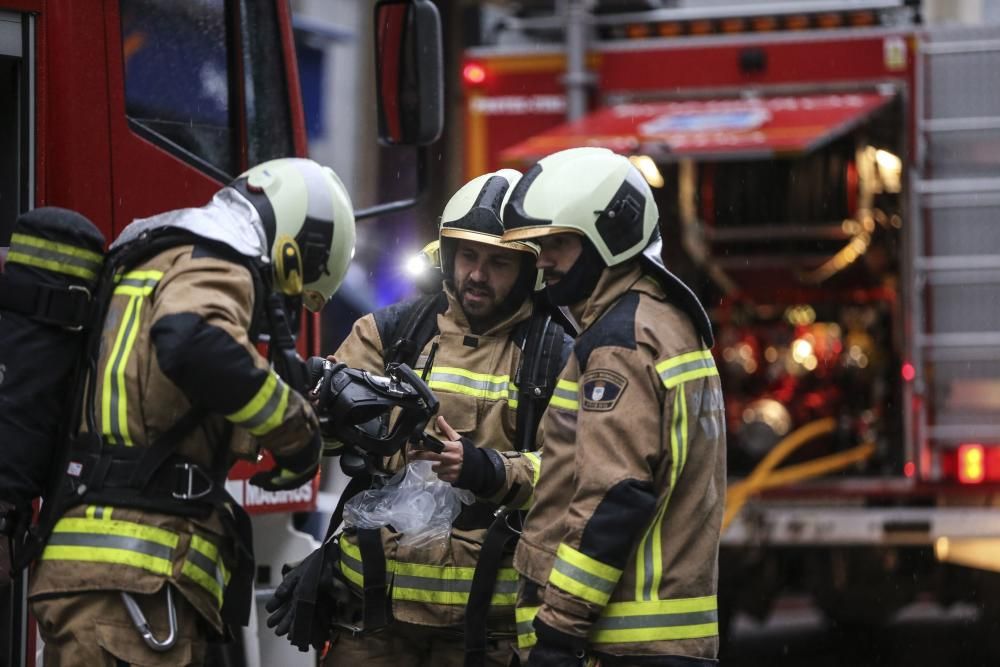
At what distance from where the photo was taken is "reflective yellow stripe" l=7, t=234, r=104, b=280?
375 centimetres

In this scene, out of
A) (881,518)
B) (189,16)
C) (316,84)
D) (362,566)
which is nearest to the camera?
(362,566)

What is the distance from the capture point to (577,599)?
138 inches

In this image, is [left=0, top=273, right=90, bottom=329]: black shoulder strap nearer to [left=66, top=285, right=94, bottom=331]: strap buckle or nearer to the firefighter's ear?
[left=66, top=285, right=94, bottom=331]: strap buckle

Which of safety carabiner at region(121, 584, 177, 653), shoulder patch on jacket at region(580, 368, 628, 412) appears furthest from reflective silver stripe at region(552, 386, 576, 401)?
safety carabiner at region(121, 584, 177, 653)

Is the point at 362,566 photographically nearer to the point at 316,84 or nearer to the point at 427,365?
the point at 427,365

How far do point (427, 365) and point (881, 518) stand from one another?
179 inches

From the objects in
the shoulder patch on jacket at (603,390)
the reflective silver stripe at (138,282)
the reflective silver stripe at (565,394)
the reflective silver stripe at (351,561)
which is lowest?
the reflective silver stripe at (351,561)

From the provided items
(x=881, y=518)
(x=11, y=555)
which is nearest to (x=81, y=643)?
(x=11, y=555)

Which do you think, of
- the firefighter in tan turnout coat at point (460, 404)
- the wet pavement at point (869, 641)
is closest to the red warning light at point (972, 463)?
the wet pavement at point (869, 641)

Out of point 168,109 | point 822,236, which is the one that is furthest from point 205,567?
point 822,236

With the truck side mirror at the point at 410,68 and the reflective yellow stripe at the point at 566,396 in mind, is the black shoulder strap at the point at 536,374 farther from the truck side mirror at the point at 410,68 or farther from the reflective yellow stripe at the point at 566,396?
the truck side mirror at the point at 410,68

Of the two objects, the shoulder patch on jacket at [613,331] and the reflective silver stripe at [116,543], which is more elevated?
the shoulder patch on jacket at [613,331]

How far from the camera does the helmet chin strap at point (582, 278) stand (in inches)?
150

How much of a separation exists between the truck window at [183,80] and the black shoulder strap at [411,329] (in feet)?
3.08
